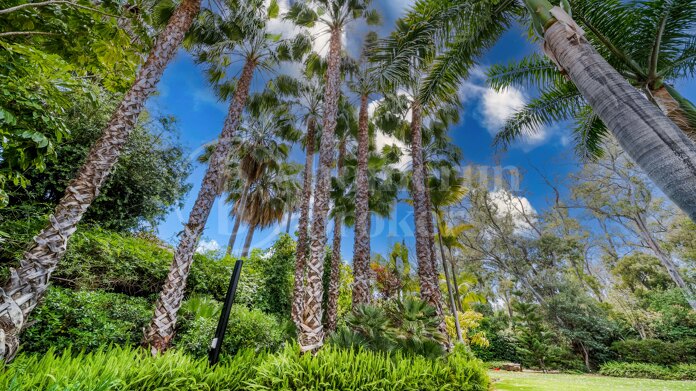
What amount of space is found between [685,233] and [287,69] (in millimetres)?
28457

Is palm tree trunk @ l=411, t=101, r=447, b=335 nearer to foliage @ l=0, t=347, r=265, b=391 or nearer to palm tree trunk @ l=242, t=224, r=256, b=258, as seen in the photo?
foliage @ l=0, t=347, r=265, b=391

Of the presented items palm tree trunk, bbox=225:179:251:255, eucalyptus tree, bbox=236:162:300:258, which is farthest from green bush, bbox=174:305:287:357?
eucalyptus tree, bbox=236:162:300:258

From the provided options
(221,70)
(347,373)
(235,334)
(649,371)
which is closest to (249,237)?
(221,70)

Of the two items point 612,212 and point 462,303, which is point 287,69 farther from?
point 612,212

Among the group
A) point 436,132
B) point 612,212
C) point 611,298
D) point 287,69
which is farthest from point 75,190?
point 611,298

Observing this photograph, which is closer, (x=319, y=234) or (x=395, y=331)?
(x=395, y=331)

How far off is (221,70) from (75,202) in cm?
811

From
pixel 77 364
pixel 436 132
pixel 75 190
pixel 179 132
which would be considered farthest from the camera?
pixel 436 132

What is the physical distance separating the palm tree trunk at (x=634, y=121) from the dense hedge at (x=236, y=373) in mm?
4156

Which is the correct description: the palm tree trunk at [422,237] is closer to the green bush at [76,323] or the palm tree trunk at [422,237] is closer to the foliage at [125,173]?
the green bush at [76,323]

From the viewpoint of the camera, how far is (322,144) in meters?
7.71

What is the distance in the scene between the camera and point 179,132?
11.2 m

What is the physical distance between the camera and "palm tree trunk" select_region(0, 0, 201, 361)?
11.2ft

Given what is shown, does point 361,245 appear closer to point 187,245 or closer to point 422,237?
point 422,237
